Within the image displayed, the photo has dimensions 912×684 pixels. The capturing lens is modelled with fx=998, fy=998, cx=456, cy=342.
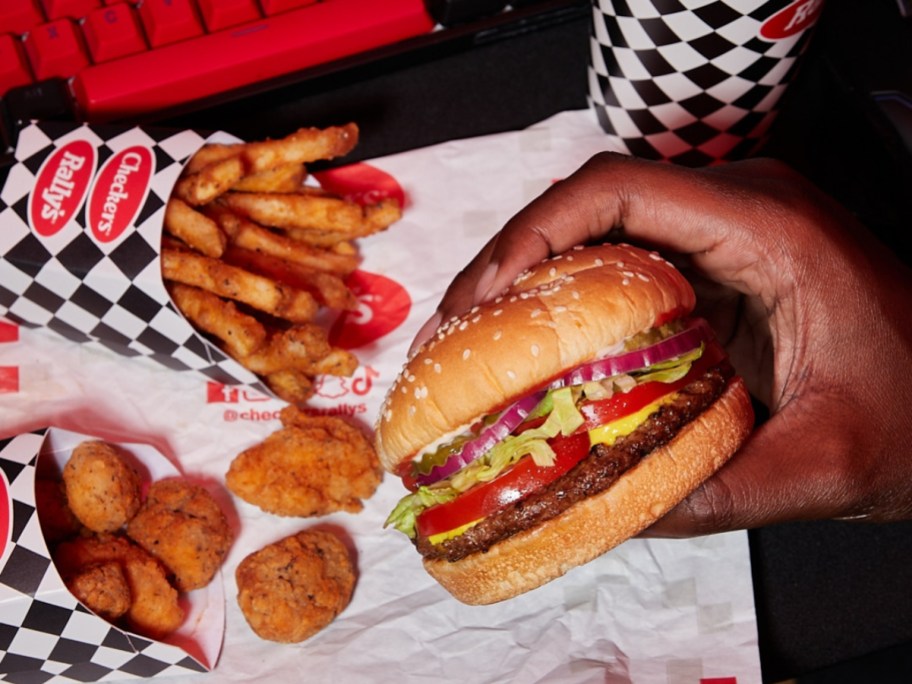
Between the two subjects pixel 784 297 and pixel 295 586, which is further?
pixel 295 586

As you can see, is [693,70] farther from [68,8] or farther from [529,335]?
[68,8]

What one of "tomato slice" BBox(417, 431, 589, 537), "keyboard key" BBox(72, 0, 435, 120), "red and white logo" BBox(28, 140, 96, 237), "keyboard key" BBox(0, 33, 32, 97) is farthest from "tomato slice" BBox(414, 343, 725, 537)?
"keyboard key" BBox(0, 33, 32, 97)

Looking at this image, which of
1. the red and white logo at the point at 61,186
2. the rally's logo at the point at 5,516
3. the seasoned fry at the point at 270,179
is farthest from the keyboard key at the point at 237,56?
the rally's logo at the point at 5,516

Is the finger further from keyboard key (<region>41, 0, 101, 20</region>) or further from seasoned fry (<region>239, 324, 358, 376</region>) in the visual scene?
keyboard key (<region>41, 0, 101, 20</region>)

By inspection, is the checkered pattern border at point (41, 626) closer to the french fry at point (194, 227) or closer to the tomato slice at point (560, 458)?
the french fry at point (194, 227)

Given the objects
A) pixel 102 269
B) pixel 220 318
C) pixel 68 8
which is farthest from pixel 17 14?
pixel 220 318
